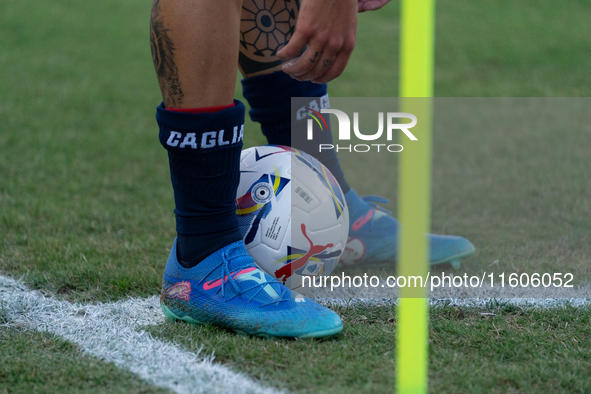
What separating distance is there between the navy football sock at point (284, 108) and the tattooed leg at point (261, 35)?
0.12 ft

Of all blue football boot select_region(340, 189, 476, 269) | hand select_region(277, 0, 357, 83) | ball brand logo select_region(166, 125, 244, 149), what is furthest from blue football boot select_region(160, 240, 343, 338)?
blue football boot select_region(340, 189, 476, 269)

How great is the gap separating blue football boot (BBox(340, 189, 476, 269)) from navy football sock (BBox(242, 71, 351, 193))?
107 millimetres

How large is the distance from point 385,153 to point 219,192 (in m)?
3.48

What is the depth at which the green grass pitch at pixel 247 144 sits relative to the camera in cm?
136

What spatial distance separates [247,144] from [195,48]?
10.4ft

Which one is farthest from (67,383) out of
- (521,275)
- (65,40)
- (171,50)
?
(65,40)

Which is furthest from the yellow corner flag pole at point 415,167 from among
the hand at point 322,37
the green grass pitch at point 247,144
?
the hand at point 322,37

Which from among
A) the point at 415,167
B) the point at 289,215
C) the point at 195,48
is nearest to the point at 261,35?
the point at 195,48

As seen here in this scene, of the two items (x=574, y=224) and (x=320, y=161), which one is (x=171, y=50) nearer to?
(x=320, y=161)

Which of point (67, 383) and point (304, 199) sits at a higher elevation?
point (304, 199)

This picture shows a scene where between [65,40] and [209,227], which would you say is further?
[65,40]

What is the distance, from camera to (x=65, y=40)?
7.57 metres

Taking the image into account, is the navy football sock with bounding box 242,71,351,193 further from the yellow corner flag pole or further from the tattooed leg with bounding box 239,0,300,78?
the yellow corner flag pole

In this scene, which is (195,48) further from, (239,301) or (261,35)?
(239,301)
